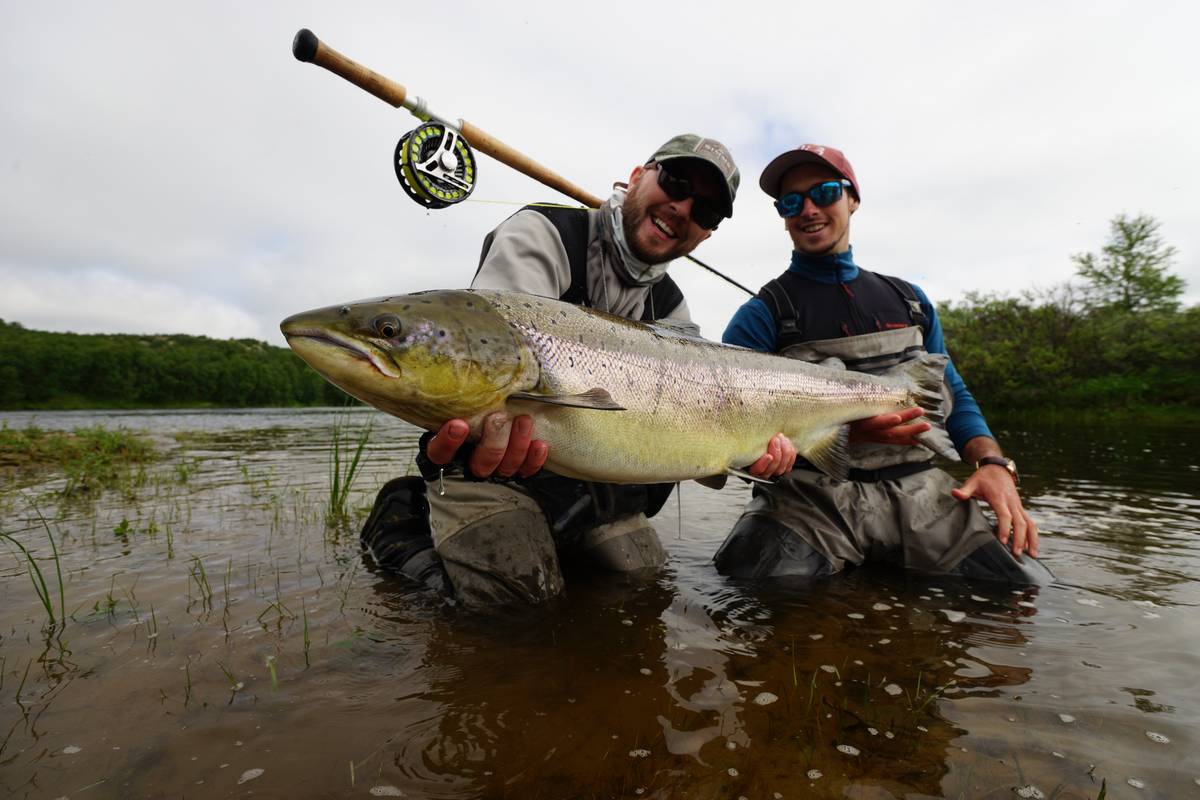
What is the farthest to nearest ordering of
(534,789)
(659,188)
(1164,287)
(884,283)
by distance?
(1164,287), (884,283), (659,188), (534,789)

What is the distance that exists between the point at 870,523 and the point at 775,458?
1111mm

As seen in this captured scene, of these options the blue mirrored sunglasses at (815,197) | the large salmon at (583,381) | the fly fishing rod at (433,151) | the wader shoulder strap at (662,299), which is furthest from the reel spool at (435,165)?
the large salmon at (583,381)

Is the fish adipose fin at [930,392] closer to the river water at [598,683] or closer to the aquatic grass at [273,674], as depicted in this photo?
the river water at [598,683]

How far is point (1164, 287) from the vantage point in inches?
1404

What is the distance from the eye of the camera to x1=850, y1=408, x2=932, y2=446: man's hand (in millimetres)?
3977

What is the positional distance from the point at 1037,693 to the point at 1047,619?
1.08 meters

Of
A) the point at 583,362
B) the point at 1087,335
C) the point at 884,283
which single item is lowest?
the point at 583,362

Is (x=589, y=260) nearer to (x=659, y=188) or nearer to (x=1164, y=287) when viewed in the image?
(x=659, y=188)

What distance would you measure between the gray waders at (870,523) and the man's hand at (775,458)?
60 centimetres

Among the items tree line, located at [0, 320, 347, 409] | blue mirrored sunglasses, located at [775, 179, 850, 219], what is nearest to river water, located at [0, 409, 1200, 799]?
blue mirrored sunglasses, located at [775, 179, 850, 219]

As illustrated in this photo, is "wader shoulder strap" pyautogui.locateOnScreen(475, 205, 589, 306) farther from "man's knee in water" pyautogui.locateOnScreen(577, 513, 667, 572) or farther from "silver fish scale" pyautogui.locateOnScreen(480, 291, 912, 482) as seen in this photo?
"man's knee in water" pyautogui.locateOnScreen(577, 513, 667, 572)

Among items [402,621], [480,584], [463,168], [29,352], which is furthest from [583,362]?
[29,352]

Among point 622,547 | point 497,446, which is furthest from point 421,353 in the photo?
point 622,547

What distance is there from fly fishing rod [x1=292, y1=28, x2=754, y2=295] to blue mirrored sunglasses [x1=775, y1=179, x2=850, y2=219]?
4.17ft
